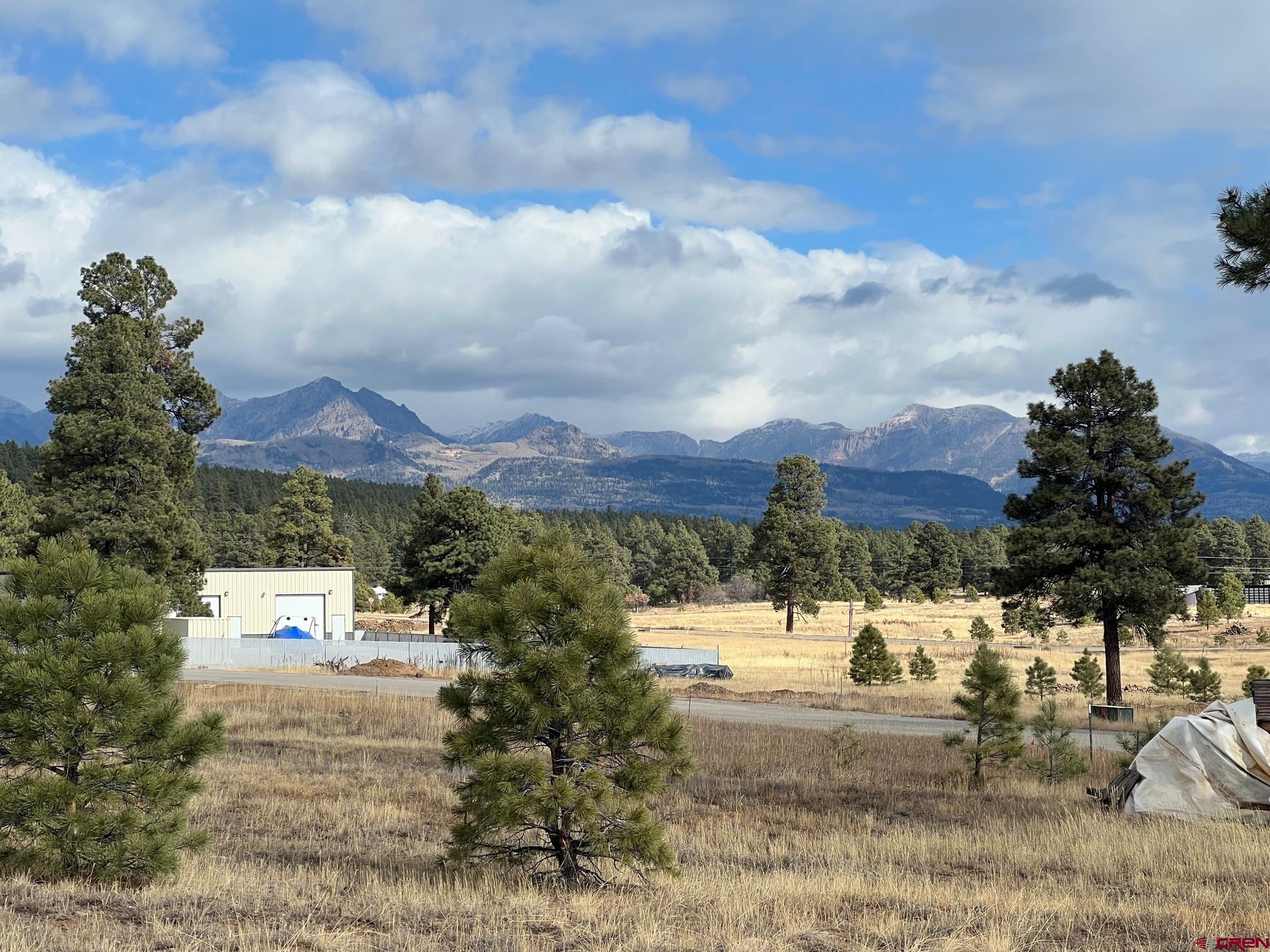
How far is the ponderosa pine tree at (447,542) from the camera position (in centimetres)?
5766

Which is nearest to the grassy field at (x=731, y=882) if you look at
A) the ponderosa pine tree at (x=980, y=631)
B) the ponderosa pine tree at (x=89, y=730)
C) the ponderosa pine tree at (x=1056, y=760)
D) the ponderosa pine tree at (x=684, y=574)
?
the ponderosa pine tree at (x=1056, y=760)

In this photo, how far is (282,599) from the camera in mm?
57469

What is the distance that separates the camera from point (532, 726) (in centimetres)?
906

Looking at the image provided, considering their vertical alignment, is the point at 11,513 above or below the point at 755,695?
above

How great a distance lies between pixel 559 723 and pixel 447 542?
49.7 meters

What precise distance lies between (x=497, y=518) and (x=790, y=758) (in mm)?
42032

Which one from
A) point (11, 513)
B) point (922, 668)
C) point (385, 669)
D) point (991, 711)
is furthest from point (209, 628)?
point (991, 711)

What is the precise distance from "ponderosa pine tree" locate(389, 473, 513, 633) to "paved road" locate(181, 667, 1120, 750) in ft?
52.7

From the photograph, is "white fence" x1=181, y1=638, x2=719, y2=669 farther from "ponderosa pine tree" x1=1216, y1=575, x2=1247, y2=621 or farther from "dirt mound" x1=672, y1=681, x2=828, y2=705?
"ponderosa pine tree" x1=1216, y1=575, x2=1247, y2=621

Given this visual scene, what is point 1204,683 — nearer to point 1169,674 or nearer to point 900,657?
point 1169,674

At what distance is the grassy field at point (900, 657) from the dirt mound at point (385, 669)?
445 inches

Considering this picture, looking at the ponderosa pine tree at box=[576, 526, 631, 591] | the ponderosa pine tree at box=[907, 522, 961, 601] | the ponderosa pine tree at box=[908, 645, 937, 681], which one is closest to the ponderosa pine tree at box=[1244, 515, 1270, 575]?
the ponderosa pine tree at box=[907, 522, 961, 601]

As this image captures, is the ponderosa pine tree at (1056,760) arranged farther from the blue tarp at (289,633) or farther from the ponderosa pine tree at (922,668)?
the blue tarp at (289,633)

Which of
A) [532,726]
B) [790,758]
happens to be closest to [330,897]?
[532,726]
